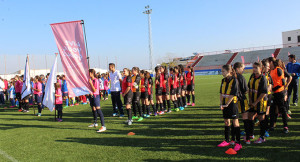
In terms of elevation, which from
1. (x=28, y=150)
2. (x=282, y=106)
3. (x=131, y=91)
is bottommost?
(x=28, y=150)


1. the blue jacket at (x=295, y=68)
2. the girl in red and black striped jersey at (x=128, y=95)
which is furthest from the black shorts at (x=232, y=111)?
the blue jacket at (x=295, y=68)

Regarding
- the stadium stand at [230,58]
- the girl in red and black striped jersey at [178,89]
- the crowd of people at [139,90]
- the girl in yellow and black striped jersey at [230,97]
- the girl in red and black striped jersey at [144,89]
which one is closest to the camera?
the girl in yellow and black striped jersey at [230,97]

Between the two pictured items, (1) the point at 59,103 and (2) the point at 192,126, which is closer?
(2) the point at 192,126

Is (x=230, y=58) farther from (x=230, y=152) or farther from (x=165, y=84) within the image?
(x=230, y=152)

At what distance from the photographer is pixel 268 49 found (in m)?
62.8

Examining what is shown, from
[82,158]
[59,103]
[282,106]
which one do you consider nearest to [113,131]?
[82,158]

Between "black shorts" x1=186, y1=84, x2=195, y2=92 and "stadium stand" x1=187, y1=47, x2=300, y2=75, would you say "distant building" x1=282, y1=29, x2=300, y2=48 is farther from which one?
"black shorts" x1=186, y1=84, x2=195, y2=92

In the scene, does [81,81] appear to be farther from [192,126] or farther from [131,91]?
[192,126]

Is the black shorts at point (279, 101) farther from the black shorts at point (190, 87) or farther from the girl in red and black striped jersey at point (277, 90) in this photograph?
the black shorts at point (190, 87)

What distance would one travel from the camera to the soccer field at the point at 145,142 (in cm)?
436

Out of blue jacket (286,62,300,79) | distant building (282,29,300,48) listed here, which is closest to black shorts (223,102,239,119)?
blue jacket (286,62,300,79)

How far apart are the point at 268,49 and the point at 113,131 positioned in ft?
222

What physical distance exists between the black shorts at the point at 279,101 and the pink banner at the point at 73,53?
536 centimetres

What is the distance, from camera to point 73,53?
251 inches
